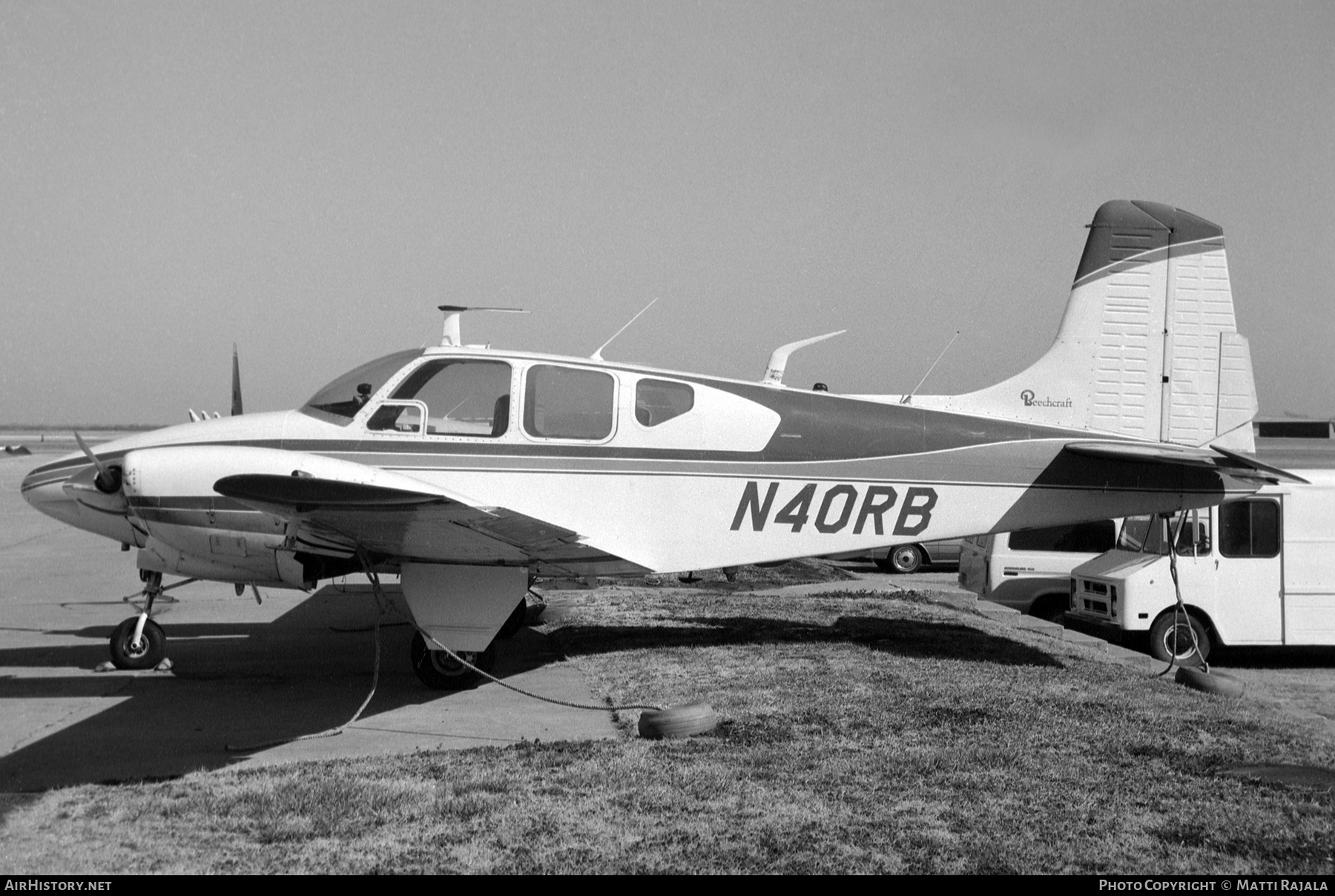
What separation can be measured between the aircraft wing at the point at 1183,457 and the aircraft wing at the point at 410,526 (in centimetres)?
396

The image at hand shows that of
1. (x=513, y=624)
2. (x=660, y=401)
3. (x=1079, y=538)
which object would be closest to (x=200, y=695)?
(x=513, y=624)

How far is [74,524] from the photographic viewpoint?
9258 millimetres

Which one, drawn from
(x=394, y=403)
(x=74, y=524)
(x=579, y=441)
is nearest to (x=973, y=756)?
(x=579, y=441)

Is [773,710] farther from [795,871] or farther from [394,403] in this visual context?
[394,403]

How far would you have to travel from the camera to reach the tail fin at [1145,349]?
9.64m

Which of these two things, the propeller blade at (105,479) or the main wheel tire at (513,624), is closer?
the propeller blade at (105,479)

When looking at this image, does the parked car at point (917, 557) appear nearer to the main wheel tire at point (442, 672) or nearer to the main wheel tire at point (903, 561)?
the main wheel tire at point (903, 561)

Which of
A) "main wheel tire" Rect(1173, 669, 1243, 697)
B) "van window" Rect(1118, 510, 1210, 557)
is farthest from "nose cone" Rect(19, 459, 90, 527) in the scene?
"van window" Rect(1118, 510, 1210, 557)

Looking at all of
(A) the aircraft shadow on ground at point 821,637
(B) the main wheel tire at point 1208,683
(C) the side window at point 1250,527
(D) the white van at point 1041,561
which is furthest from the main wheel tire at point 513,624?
(C) the side window at point 1250,527

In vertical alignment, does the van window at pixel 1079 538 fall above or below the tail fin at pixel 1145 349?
below

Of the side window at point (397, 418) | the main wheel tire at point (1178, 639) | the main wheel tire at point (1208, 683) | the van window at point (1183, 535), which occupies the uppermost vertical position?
the side window at point (397, 418)

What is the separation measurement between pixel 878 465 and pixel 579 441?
2543 millimetres
